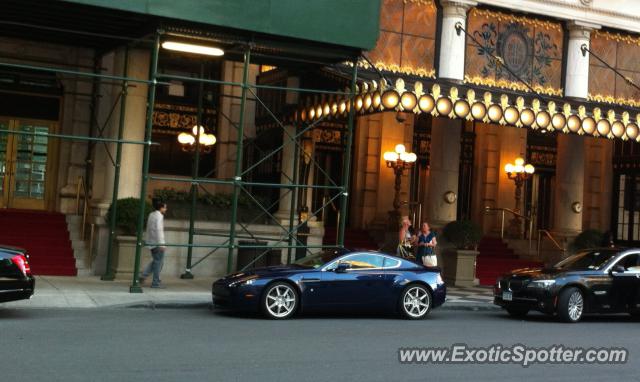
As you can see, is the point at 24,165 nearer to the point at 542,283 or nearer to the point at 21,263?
the point at 21,263

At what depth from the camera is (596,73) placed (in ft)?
86.1

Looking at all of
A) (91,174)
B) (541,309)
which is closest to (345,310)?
(541,309)

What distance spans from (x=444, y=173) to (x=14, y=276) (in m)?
13.4

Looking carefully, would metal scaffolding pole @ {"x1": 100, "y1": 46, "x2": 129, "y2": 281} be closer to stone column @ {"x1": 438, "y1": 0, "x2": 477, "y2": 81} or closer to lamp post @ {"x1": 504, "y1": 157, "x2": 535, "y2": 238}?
stone column @ {"x1": 438, "y1": 0, "x2": 477, "y2": 81}

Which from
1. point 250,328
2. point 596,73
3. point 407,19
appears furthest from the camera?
point 596,73

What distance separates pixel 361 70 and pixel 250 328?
10055 millimetres

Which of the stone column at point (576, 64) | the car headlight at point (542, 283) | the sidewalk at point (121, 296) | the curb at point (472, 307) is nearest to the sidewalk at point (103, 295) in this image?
the sidewalk at point (121, 296)

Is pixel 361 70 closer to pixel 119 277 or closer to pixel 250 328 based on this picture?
pixel 119 277

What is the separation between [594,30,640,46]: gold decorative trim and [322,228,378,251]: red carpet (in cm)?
882

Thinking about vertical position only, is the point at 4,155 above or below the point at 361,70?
below

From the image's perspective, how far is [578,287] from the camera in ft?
54.3

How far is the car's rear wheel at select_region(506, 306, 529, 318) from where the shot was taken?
55.5ft

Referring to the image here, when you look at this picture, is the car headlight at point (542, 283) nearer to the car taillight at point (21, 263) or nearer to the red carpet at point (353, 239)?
the car taillight at point (21, 263)

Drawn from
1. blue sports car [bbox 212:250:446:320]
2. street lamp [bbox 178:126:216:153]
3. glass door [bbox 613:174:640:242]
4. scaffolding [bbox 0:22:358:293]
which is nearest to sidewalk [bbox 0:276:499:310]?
scaffolding [bbox 0:22:358:293]
